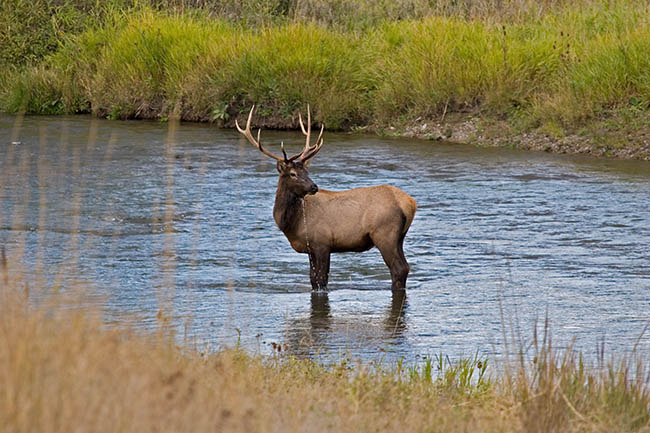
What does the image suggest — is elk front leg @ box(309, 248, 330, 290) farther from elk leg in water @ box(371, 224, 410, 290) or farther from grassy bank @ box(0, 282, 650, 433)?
grassy bank @ box(0, 282, 650, 433)

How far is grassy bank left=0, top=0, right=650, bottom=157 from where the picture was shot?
657 inches

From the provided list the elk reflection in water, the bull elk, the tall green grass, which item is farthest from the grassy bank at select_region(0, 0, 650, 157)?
the elk reflection in water

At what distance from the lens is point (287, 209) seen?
30.6ft

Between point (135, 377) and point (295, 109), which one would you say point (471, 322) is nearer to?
point (135, 377)

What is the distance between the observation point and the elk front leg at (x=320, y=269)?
30.3 feet

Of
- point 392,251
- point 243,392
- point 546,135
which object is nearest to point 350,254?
point 392,251

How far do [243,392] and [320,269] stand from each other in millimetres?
4644

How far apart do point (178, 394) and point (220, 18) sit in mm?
20436

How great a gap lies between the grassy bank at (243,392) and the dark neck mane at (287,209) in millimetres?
2642

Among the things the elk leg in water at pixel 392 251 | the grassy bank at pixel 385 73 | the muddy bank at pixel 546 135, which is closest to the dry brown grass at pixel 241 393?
the elk leg in water at pixel 392 251

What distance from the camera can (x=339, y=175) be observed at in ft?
49.3

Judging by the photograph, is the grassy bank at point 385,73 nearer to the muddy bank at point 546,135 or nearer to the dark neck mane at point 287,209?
the muddy bank at point 546,135

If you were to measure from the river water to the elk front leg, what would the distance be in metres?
0.14

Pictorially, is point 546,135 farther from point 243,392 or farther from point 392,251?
point 243,392
